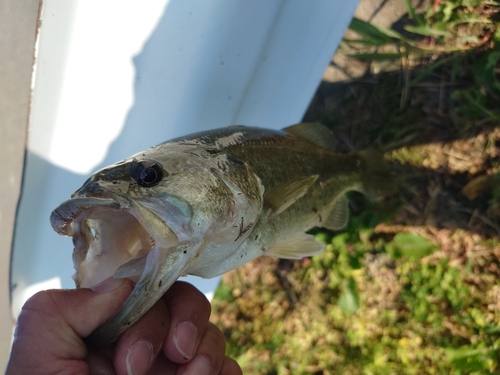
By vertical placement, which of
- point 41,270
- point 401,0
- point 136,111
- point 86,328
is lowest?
point 41,270

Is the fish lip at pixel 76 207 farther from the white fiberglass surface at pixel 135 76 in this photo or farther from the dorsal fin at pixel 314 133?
the white fiberglass surface at pixel 135 76

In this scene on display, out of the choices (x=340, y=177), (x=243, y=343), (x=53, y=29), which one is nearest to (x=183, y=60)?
(x=53, y=29)

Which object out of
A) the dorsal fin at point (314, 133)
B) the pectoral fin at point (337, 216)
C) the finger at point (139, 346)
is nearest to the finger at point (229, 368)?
the finger at point (139, 346)

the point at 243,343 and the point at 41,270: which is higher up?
the point at 41,270

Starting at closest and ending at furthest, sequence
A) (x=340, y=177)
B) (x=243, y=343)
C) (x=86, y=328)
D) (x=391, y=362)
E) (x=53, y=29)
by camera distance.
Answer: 1. (x=86, y=328)
2. (x=340, y=177)
3. (x=53, y=29)
4. (x=391, y=362)
5. (x=243, y=343)

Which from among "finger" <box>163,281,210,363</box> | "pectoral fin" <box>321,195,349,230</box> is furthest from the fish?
"pectoral fin" <box>321,195,349,230</box>

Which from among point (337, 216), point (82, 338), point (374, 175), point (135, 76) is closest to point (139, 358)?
point (82, 338)

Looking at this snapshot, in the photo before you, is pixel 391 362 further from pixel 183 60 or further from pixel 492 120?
pixel 183 60

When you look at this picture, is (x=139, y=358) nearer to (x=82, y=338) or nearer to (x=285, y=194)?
(x=82, y=338)

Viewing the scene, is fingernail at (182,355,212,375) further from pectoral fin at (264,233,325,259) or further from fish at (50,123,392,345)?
pectoral fin at (264,233,325,259)
